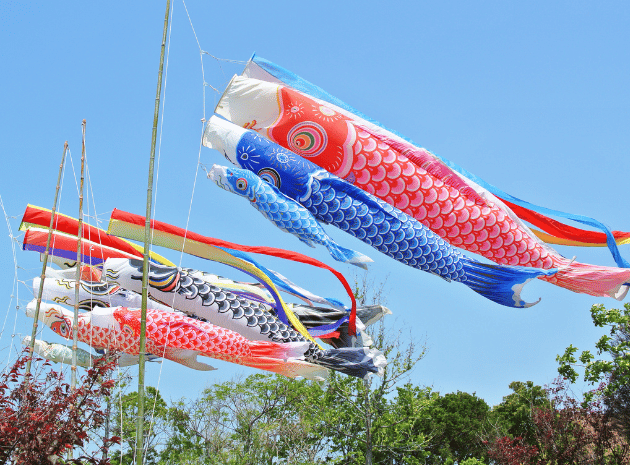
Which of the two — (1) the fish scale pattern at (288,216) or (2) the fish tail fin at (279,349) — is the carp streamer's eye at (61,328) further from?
(1) the fish scale pattern at (288,216)

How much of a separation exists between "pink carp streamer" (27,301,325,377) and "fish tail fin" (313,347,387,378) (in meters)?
0.18

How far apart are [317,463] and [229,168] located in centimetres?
851

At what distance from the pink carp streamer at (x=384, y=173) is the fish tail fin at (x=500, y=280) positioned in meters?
0.29

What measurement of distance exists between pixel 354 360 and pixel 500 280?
1978mm

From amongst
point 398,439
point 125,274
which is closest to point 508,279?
point 125,274

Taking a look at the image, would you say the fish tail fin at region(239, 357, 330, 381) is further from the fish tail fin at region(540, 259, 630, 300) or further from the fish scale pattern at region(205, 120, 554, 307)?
the fish tail fin at region(540, 259, 630, 300)

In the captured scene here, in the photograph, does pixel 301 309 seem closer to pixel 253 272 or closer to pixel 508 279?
pixel 253 272

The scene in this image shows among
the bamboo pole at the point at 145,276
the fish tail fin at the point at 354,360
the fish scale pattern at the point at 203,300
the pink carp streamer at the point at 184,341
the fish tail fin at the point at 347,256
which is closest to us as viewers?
the bamboo pole at the point at 145,276

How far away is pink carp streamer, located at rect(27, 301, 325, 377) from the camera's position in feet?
28.2

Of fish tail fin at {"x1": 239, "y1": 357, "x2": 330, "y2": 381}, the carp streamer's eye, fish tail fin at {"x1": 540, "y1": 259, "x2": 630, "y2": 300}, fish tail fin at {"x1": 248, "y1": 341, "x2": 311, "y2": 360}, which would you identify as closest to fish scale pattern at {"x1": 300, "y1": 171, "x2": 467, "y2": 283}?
fish tail fin at {"x1": 540, "y1": 259, "x2": 630, "y2": 300}

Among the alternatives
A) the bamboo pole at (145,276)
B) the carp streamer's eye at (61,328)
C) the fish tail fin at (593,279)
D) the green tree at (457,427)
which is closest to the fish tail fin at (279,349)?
the carp streamer's eye at (61,328)

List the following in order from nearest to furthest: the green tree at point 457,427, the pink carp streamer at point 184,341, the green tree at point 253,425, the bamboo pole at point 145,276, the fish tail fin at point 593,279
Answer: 1. the bamboo pole at point 145,276
2. the fish tail fin at point 593,279
3. the pink carp streamer at point 184,341
4. the green tree at point 253,425
5. the green tree at point 457,427

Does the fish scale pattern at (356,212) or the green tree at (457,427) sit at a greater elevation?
the green tree at (457,427)

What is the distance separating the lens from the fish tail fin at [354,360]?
27.8 ft
